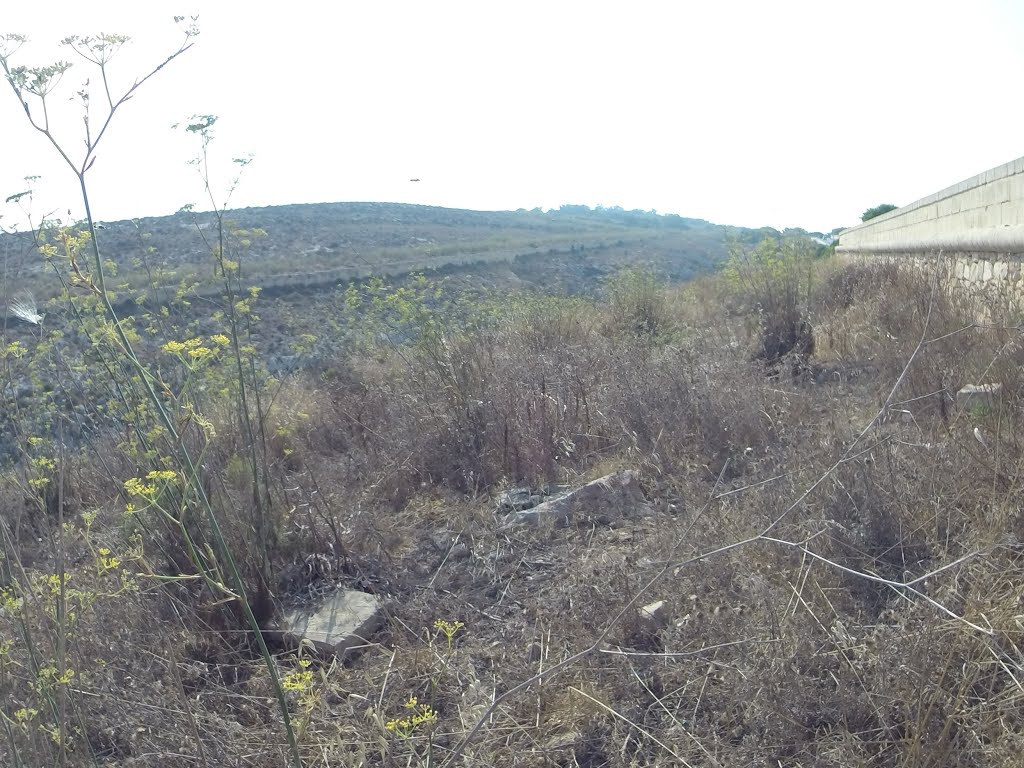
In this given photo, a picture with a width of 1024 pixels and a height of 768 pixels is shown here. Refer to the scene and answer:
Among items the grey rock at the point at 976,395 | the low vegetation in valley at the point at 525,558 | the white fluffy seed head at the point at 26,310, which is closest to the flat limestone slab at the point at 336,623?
the low vegetation in valley at the point at 525,558

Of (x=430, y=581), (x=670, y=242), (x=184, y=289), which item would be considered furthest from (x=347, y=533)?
(x=670, y=242)

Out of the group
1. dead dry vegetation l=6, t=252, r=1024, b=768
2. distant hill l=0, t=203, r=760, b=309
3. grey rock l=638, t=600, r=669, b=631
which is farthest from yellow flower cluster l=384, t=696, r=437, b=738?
distant hill l=0, t=203, r=760, b=309

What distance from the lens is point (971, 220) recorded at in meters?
7.73

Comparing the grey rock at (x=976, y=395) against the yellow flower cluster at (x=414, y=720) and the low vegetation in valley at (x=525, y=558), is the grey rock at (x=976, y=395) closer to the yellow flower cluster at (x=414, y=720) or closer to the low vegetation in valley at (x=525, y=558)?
the low vegetation in valley at (x=525, y=558)

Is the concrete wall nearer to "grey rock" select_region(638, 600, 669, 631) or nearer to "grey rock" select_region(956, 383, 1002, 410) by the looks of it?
"grey rock" select_region(956, 383, 1002, 410)

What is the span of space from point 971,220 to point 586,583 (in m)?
6.48

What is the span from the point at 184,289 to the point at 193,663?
95.9 inches

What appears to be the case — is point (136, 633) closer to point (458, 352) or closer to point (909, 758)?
point (909, 758)

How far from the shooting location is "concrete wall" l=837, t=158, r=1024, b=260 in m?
6.18

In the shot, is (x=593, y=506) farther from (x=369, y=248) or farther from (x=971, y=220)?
(x=369, y=248)

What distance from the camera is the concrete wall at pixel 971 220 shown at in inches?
243

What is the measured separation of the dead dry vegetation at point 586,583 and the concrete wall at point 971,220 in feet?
4.79

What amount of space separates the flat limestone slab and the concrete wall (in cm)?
360

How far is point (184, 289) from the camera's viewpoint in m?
4.70
